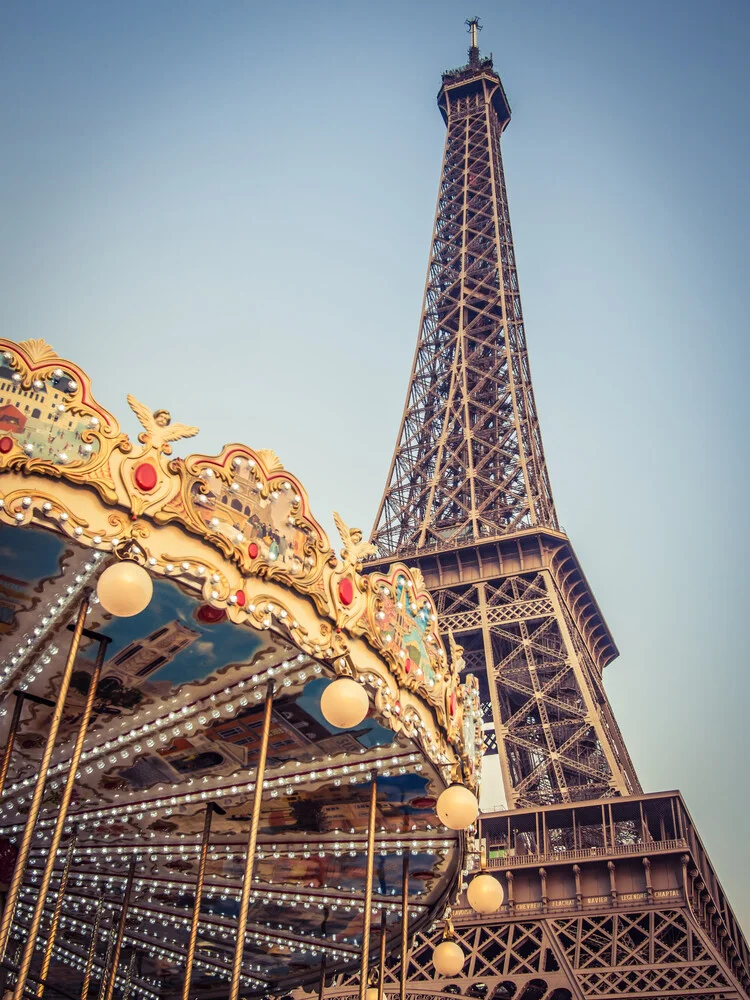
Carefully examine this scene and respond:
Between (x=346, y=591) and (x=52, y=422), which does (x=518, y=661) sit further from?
(x=52, y=422)

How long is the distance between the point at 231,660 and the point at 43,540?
78.1 inches

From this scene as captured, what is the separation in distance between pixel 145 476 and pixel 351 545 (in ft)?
6.58

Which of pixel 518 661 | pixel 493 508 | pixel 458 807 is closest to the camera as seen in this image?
pixel 458 807

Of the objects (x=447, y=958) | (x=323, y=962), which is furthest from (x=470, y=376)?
(x=447, y=958)

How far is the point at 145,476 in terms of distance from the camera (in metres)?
7.00

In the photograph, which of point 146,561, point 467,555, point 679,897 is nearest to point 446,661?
point 146,561

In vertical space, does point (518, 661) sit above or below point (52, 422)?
above

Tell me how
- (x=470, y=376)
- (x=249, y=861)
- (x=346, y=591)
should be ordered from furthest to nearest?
1. (x=470, y=376)
2. (x=346, y=591)
3. (x=249, y=861)

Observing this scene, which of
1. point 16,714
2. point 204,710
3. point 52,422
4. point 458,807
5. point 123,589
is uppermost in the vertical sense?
point 52,422

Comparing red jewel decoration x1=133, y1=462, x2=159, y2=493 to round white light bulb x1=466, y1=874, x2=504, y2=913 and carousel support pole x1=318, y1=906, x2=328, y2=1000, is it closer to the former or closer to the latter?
round white light bulb x1=466, y1=874, x2=504, y2=913

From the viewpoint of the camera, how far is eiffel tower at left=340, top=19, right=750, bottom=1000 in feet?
68.5

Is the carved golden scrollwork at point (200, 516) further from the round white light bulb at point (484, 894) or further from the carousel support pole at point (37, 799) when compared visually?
the round white light bulb at point (484, 894)

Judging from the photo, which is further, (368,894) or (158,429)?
(368,894)

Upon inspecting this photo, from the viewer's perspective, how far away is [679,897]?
21.4m
